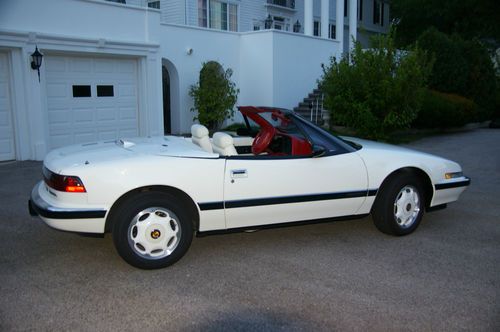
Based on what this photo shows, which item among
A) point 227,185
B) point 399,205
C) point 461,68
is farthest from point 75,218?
point 461,68

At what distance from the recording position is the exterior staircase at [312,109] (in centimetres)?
1792

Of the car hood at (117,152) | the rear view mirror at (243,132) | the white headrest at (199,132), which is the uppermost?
the white headrest at (199,132)

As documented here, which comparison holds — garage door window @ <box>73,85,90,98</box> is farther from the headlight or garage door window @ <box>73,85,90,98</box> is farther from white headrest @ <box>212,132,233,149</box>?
the headlight

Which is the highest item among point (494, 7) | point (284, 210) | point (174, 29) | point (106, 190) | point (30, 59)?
point (494, 7)

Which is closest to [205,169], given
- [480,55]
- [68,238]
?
[68,238]

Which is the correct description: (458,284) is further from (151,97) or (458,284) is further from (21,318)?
(151,97)

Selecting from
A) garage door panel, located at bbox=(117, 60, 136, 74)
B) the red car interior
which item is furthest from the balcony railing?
the red car interior

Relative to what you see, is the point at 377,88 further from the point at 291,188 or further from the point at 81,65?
the point at 291,188

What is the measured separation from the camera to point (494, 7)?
2505 centimetres

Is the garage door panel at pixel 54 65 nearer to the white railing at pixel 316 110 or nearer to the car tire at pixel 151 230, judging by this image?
the car tire at pixel 151 230

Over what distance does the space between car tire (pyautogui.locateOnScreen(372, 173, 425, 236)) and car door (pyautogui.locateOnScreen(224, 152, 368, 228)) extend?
0.27m

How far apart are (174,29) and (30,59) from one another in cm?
521

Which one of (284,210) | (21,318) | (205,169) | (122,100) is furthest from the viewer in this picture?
(122,100)

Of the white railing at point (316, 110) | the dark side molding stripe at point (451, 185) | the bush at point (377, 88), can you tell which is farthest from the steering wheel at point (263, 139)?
the white railing at point (316, 110)
